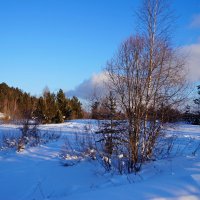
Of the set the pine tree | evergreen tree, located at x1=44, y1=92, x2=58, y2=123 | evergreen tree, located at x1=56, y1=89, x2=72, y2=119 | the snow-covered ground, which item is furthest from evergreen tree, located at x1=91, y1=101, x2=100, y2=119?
evergreen tree, located at x1=56, y1=89, x2=72, y2=119

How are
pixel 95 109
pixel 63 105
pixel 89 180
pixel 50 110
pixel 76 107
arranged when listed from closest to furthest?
1. pixel 89 180
2. pixel 95 109
3. pixel 50 110
4. pixel 63 105
5. pixel 76 107

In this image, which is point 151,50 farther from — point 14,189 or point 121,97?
point 14,189

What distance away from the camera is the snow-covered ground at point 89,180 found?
6027 millimetres

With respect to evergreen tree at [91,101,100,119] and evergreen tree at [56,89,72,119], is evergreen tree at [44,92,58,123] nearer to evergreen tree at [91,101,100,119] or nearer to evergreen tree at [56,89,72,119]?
evergreen tree at [56,89,72,119]

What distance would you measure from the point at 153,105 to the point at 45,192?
3.70m

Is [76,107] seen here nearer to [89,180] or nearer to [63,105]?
[63,105]

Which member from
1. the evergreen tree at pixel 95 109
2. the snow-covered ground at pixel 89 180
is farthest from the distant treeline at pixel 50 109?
the evergreen tree at pixel 95 109

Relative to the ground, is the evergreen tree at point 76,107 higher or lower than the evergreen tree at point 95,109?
higher

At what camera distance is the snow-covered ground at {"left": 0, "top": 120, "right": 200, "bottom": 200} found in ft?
19.8

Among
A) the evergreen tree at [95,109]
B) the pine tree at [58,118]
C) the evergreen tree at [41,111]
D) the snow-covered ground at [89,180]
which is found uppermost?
the evergreen tree at [41,111]

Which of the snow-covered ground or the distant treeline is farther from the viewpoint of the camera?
the distant treeline

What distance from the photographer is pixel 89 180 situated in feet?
29.9

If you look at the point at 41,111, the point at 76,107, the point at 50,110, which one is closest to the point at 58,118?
the point at 50,110

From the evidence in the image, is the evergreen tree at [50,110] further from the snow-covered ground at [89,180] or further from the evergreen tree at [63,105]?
the snow-covered ground at [89,180]
